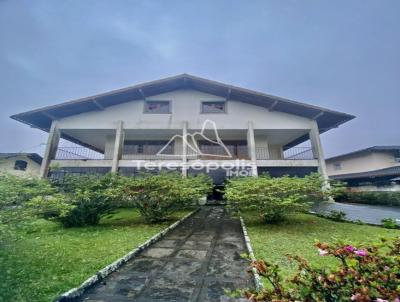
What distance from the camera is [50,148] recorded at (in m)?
14.1

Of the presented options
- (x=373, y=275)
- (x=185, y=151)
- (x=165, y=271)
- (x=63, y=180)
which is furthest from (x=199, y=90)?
(x=373, y=275)

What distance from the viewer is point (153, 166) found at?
1396cm

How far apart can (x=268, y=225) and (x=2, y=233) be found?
24.6 feet

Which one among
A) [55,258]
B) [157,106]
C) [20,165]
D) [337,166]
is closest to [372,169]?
[337,166]

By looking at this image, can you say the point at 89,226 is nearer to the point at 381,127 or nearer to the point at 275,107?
the point at 275,107

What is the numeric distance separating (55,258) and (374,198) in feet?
55.7

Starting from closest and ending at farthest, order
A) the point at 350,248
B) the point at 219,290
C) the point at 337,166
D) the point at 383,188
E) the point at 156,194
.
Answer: the point at 350,248, the point at 219,290, the point at 156,194, the point at 383,188, the point at 337,166

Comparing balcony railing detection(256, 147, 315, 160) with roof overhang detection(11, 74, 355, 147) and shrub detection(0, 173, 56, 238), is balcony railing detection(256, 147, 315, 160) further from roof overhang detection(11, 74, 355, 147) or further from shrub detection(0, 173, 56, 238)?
A: shrub detection(0, 173, 56, 238)

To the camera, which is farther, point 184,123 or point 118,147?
point 184,123

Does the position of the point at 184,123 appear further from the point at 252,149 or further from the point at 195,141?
the point at 252,149

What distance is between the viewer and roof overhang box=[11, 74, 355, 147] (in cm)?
1420

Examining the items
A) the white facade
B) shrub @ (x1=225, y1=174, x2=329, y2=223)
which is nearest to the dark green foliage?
shrub @ (x1=225, y1=174, x2=329, y2=223)

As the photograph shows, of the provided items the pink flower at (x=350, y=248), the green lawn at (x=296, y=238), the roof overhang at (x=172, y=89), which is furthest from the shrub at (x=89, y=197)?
the roof overhang at (x=172, y=89)

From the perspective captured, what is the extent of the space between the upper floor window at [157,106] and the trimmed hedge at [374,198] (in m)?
14.4
